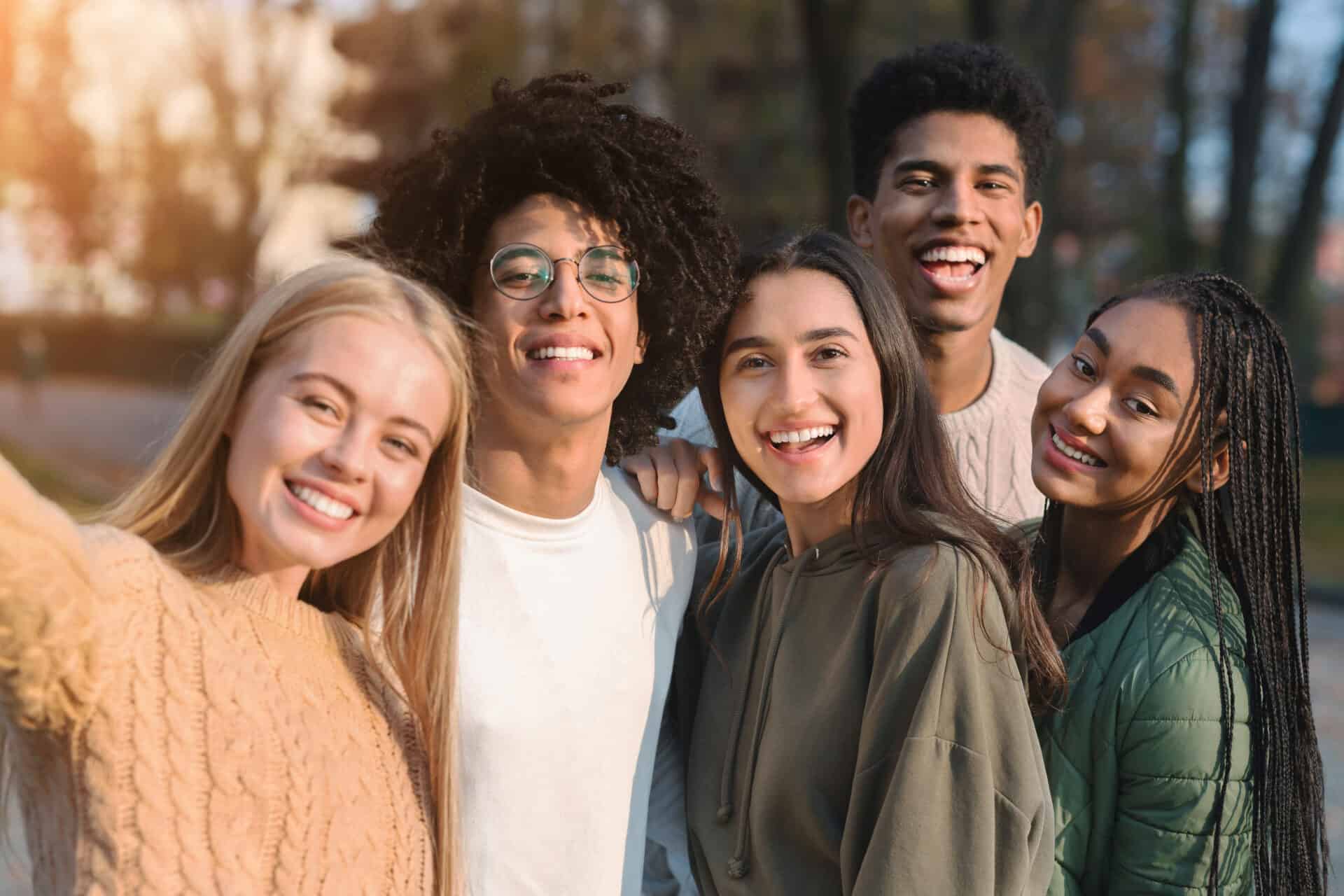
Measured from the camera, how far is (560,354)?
2.94 m

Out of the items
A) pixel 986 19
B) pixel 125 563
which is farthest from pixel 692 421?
pixel 986 19

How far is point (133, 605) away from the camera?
2125 mm

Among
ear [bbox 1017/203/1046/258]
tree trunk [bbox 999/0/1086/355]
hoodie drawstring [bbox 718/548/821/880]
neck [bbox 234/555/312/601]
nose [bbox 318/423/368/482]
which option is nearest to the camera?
→ nose [bbox 318/423/368/482]

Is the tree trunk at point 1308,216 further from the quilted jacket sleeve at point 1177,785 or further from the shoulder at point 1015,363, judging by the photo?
the quilted jacket sleeve at point 1177,785

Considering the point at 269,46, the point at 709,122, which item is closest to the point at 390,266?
the point at 269,46

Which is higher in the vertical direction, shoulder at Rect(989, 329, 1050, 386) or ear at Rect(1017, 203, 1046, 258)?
ear at Rect(1017, 203, 1046, 258)

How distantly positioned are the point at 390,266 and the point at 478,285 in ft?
0.73

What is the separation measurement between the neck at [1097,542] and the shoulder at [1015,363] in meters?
1.05

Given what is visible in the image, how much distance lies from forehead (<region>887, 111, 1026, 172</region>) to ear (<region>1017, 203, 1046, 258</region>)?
165 mm

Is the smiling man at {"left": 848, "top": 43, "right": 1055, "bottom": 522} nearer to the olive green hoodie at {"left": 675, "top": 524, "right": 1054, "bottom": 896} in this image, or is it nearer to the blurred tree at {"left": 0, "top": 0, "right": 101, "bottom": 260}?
the olive green hoodie at {"left": 675, "top": 524, "right": 1054, "bottom": 896}

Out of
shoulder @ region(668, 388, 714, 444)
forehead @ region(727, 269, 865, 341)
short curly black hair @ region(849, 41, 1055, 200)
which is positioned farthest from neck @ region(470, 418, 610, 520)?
short curly black hair @ region(849, 41, 1055, 200)

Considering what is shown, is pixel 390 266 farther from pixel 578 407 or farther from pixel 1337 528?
pixel 1337 528

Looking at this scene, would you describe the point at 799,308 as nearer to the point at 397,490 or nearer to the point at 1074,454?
the point at 1074,454

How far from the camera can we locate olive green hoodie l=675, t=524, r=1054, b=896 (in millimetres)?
2387
